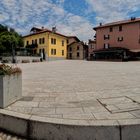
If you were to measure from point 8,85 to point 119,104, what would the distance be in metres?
2.81

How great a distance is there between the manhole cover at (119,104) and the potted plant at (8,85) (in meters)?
2.29

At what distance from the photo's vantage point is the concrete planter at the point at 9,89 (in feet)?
15.5

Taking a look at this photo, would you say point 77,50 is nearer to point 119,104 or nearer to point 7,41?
point 7,41

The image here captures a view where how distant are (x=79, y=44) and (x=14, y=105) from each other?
6332 centimetres

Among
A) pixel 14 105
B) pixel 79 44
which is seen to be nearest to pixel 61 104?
pixel 14 105

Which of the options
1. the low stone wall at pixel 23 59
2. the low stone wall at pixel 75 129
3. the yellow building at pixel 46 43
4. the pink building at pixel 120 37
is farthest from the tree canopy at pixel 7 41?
the low stone wall at pixel 75 129

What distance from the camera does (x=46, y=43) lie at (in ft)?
166

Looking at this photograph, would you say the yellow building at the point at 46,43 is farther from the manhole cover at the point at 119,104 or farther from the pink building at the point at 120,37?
the manhole cover at the point at 119,104

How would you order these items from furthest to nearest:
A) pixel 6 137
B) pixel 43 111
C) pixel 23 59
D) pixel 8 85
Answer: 1. pixel 23 59
2. pixel 8 85
3. pixel 43 111
4. pixel 6 137

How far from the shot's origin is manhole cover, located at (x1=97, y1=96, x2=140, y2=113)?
4781 mm

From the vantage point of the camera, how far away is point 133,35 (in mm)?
47938

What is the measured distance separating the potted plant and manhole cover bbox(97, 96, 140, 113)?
2286mm

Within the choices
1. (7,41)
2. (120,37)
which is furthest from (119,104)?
(120,37)

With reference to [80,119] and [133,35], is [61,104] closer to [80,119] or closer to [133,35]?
[80,119]
